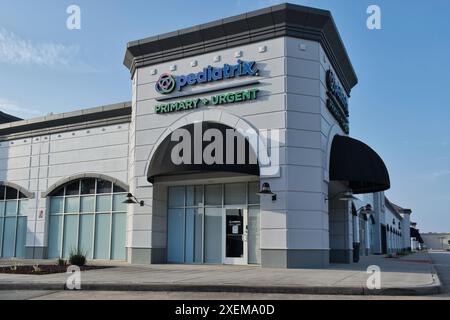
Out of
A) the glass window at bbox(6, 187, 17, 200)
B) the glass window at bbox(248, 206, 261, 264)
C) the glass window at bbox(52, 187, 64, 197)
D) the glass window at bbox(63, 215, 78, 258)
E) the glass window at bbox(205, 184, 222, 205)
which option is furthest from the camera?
the glass window at bbox(6, 187, 17, 200)

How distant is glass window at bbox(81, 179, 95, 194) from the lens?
23.1 m

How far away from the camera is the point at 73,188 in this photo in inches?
936

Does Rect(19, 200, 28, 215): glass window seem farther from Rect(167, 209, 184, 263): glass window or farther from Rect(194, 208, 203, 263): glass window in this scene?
Rect(194, 208, 203, 263): glass window

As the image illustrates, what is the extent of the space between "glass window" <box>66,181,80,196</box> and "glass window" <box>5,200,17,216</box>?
3.97 meters

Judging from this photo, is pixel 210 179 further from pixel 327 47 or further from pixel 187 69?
pixel 327 47

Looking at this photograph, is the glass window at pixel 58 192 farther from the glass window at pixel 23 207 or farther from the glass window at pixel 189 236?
the glass window at pixel 189 236

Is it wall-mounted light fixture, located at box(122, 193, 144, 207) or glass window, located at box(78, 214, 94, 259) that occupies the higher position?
wall-mounted light fixture, located at box(122, 193, 144, 207)

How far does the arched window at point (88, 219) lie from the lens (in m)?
22.0

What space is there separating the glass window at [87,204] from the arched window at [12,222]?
4168mm

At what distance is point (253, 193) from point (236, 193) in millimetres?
771

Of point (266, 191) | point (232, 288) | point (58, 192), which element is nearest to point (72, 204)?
point (58, 192)

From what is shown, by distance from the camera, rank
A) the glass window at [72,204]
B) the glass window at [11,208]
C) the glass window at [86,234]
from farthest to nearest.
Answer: the glass window at [11,208], the glass window at [72,204], the glass window at [86,234]

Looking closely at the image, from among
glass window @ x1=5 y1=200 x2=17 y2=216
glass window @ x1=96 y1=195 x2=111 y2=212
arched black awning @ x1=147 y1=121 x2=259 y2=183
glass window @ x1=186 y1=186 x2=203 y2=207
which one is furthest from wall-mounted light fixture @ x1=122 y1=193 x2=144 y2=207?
glass window @ x1=5 y1=200 x2=17 y2=216

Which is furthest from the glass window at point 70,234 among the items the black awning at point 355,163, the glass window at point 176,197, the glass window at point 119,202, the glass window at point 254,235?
the black awning at point 355,163
